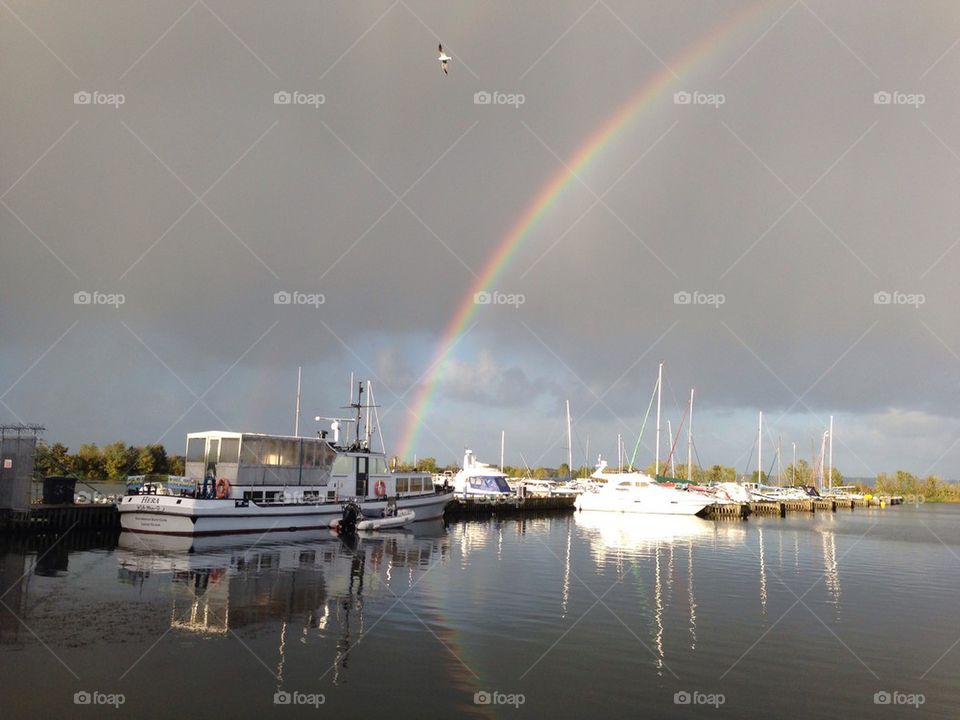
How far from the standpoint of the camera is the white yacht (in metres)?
76.5

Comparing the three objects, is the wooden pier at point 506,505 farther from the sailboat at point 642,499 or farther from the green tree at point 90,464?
the green tree at point 90,464

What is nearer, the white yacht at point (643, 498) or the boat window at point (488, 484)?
the white yacht at point (643, 498)

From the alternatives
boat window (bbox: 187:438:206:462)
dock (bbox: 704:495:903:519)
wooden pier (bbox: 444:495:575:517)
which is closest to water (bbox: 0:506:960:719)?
boat window (bbox: 187:438:206:462)

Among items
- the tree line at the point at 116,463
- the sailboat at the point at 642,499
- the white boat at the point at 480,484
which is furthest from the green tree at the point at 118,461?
the sailboat at the point at 642,499

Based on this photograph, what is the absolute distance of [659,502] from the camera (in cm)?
7762

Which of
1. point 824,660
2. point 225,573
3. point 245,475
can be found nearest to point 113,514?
point 245,475

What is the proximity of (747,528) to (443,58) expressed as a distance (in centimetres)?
5211

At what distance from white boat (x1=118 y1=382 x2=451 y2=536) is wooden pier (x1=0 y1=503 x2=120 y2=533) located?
1.69 m

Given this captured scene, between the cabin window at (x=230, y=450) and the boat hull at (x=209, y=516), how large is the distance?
134 inches

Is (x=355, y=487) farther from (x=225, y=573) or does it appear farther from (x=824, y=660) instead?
(x=824, y=660)

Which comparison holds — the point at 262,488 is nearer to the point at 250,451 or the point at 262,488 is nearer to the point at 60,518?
the point at 250,451

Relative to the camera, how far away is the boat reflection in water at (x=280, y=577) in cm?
1912

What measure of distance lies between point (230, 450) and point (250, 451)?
3.84ft

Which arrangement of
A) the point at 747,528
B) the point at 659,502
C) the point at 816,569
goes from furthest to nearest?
1. the point at 659,502
2. the point at 747,528
3. the point at 816,569
